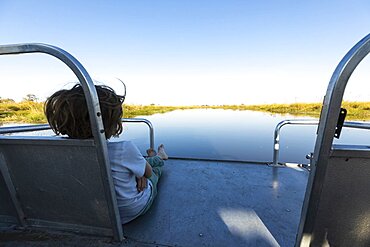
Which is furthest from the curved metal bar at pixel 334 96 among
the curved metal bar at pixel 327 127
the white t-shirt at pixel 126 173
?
the white t-shirt at pixel 126 173

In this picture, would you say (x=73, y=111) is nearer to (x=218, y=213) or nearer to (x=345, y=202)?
(x=218, y=213)

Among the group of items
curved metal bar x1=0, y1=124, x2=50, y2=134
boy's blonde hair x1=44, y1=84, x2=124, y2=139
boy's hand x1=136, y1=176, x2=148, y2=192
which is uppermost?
boy's blonde hair x1=44, y1=84, x2=124, y2=139

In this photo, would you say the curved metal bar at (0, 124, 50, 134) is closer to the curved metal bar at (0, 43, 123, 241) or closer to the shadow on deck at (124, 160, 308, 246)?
the curved metal bar at (0, 43, 123, 241)

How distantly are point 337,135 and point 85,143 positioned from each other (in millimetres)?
1033

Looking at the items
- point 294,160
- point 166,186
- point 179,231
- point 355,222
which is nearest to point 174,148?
point 294,160

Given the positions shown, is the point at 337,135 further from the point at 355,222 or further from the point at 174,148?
the point at 174,148

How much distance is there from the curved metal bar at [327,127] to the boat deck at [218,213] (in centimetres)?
38

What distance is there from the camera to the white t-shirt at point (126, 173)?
0.98 meters

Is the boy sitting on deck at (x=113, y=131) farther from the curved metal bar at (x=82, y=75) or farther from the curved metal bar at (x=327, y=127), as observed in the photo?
the curved metal bar at (x=327, y=127)

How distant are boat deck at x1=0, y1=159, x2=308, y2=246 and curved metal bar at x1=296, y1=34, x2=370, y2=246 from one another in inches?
15.0

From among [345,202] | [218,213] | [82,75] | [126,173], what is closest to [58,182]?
[126,173]

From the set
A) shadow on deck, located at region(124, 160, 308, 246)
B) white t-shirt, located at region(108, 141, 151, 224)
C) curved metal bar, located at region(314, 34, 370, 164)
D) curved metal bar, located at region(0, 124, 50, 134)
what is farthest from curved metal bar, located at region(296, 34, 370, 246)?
curved metal bar, located at region(0, 124, 50, 134)

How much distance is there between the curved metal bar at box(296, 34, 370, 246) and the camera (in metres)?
0.56

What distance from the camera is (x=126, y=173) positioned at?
1034 millimetres
